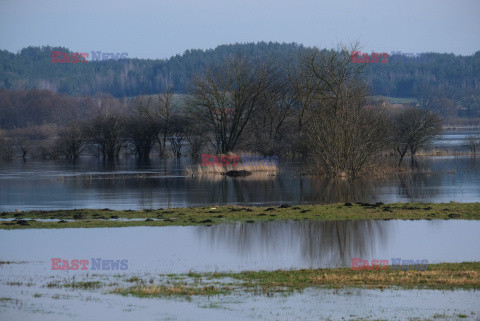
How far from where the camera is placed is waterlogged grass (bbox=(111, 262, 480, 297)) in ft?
44.5

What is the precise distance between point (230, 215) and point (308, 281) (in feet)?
37.8

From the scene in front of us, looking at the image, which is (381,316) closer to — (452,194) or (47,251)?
(47,251)

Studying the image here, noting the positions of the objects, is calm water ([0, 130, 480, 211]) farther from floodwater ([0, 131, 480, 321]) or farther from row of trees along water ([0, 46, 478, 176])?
row of trees along water ([0, 46, 478, 176])

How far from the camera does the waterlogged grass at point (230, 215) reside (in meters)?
23.9

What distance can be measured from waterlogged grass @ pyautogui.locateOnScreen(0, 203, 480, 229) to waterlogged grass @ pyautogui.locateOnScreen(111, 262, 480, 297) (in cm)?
874

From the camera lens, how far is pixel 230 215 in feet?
84.4

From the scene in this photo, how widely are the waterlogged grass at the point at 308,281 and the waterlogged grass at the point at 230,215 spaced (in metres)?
8.74

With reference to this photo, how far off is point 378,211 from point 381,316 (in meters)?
14.6

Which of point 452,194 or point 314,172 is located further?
point 314,172

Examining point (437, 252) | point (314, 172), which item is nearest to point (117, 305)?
point (437, 252)

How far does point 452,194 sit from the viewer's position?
34281 millimetres

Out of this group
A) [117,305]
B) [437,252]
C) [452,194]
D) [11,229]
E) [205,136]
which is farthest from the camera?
[205,136]

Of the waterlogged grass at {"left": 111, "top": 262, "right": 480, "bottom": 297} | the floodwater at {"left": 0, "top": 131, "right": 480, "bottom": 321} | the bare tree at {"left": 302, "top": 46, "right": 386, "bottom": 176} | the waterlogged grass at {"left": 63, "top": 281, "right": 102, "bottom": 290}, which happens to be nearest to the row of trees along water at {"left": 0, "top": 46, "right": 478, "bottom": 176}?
the bare tree at {"left": 302, "top": 46, "right": 386, "bottom": 176}

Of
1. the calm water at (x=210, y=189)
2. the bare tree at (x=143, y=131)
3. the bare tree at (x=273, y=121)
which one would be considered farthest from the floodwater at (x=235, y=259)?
the bare tree at (x=143, y=131)
